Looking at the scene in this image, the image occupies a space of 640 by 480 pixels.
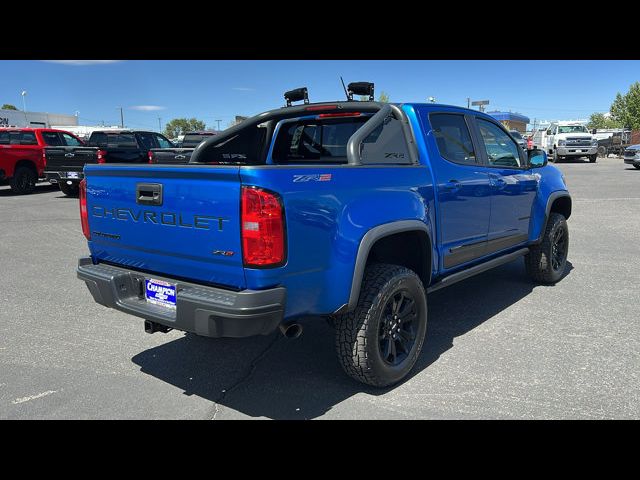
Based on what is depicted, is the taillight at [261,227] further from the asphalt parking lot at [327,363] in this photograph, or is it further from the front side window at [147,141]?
the front side window at [147,141]

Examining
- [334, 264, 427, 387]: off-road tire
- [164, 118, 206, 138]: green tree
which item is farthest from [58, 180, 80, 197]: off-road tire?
[164, 118, 206, 138]: green tree

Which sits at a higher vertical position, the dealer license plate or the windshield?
the windshield

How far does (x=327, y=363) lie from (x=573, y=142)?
2758 cm

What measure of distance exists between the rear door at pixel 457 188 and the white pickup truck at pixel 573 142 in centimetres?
2594

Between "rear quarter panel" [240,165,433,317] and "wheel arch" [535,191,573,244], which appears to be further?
"wheel arch" [535,191,573,244]

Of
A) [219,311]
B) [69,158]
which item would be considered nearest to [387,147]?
[219,311]

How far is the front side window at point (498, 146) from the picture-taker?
181 inches

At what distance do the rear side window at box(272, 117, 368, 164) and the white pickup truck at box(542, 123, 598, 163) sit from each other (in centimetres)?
2637

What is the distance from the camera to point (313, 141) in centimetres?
459

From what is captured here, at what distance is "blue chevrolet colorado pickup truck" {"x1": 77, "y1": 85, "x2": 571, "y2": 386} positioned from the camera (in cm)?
256

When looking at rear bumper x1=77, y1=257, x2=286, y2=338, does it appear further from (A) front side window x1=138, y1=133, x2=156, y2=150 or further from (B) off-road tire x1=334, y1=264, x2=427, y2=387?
(A) front side window x1=138, y1=133, x2=156, y2=150

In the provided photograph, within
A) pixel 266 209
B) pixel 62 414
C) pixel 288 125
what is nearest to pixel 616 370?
pixel 266 209

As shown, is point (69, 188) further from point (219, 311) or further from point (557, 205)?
point (219, 311)
